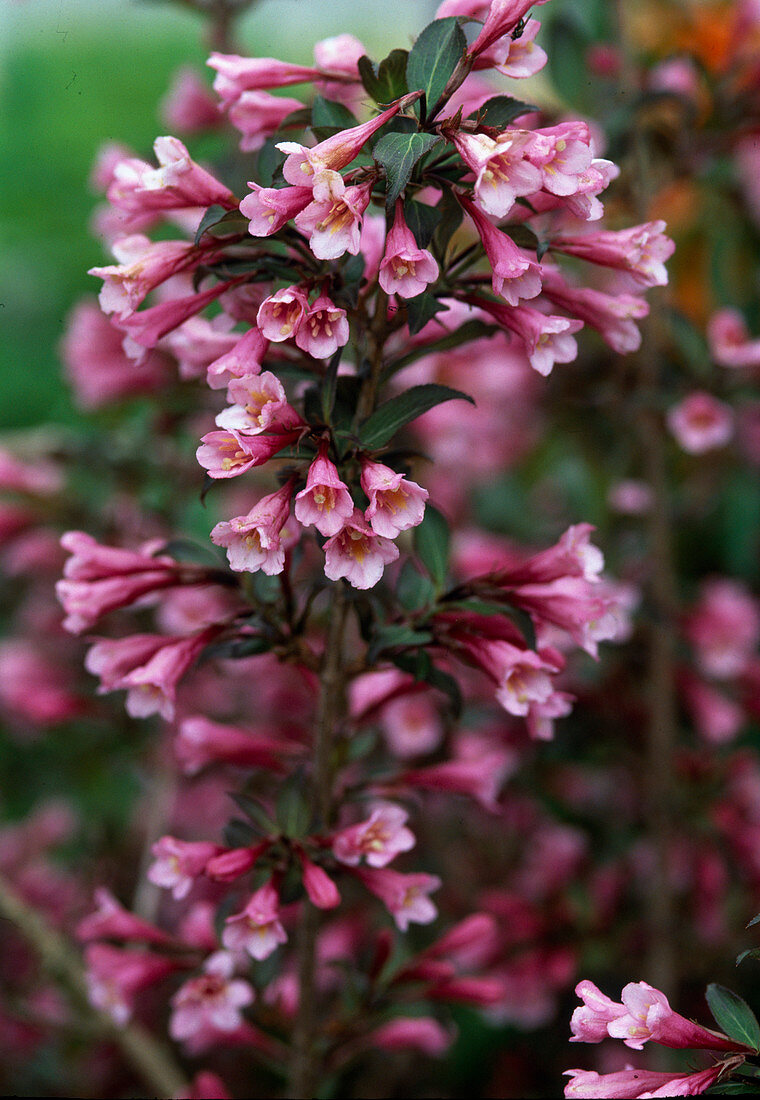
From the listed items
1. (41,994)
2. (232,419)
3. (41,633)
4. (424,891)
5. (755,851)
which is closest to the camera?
(232,419)

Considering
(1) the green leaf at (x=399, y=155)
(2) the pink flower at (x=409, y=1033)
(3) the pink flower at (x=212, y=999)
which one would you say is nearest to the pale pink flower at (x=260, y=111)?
(1) the green leaf at (x=399, y=155)

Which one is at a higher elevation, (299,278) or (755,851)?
(299,278)

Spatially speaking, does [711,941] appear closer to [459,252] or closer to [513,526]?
[513,526]

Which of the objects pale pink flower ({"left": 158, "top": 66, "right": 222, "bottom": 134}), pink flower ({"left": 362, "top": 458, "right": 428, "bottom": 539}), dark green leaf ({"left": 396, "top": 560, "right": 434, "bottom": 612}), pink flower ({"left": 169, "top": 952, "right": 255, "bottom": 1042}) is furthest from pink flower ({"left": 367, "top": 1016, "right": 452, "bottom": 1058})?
pale pink flower ({"left": 158, "top": 66, "right": 222, "bottom": 134})

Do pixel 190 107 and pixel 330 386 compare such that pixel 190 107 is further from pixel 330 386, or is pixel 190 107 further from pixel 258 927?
pixel 258 927

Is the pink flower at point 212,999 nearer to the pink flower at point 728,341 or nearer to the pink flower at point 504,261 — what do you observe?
the pink flower at point 504,261

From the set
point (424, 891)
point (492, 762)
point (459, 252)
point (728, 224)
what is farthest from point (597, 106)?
point (424, 891)

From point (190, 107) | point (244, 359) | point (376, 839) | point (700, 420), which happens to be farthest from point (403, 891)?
point (190, 107)

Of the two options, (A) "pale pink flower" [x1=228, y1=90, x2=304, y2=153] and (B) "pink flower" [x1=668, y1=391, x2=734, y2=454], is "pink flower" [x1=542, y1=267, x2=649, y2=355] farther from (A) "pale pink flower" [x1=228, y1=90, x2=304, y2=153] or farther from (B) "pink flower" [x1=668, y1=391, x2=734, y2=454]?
(B) "pink flower" [x1=668, y1=391, x2=734, y2=454]
